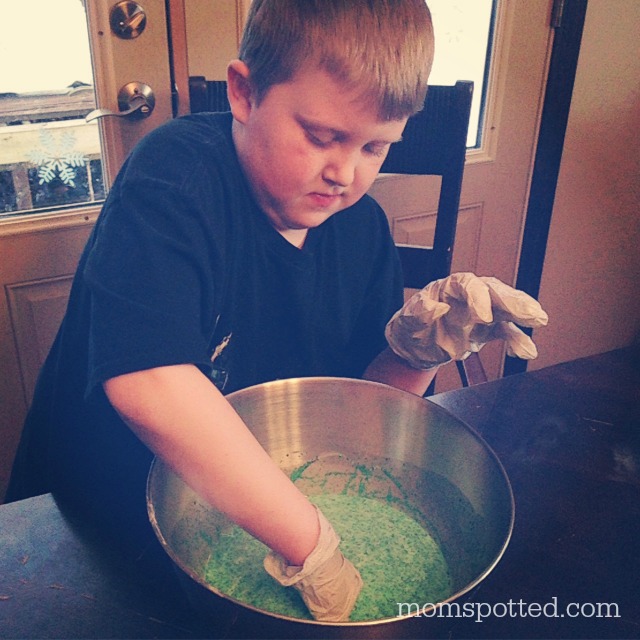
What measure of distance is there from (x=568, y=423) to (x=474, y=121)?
1.11m

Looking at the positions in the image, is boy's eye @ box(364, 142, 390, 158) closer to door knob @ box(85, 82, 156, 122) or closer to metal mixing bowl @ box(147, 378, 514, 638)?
metal mixing bowl @ box(147, 378, 514, 638)

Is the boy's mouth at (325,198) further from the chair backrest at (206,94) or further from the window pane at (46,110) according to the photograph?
the window pane at (46,110)

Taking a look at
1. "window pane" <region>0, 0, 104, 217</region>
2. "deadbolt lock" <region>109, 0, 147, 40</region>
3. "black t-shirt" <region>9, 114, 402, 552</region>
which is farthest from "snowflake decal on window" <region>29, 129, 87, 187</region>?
"black t-shirt" <region>9, 114, 402, 552</region>

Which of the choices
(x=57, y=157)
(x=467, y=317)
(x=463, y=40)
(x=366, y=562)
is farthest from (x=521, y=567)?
(x=463, y=40)

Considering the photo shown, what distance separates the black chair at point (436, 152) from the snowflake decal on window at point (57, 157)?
25 centimetres

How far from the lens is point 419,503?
75cm

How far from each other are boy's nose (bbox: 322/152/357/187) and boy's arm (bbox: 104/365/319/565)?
0.82ft

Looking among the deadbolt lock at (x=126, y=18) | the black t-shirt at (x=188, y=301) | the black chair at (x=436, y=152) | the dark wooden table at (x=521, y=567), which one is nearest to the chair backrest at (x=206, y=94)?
the black chair at (x=436, y=152)

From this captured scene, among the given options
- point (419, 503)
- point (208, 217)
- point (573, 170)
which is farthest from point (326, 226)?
point (573, 170)

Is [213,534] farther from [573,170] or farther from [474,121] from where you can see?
[573,170]

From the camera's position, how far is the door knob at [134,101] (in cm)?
125

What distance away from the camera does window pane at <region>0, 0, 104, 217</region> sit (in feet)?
3.84

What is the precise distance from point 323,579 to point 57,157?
1.05 meters

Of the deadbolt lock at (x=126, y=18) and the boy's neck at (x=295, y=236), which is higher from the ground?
the deadbolt lock at (x=126, y=18)
